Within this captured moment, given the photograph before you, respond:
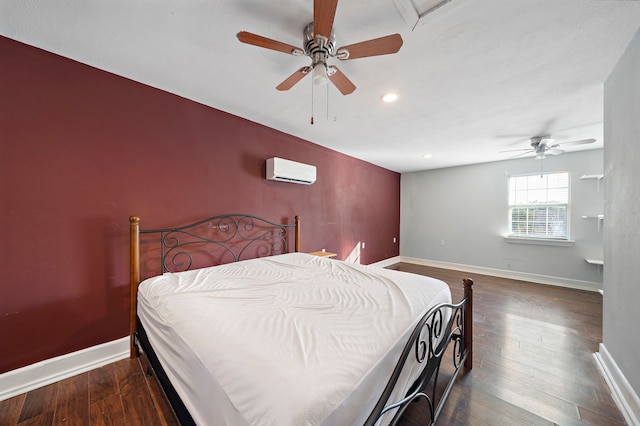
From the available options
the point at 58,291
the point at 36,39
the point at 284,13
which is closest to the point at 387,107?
the point at 284,13

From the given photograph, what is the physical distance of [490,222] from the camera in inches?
186

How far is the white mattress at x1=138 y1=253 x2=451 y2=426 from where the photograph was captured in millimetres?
728

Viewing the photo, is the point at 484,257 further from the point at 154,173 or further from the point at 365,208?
the point at 154,173

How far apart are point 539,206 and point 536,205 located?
1.8 inches

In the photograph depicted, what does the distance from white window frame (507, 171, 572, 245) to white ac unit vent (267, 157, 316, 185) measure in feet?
13.4

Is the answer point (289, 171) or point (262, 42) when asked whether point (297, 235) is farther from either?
point (262, 42)

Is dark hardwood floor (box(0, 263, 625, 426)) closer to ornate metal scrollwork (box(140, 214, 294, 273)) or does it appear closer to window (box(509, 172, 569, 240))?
ornate metal scrollwork (box(140, 214, 294, 273))

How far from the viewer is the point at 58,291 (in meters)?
1.71

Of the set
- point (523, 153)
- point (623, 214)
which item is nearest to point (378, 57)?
point (623, 214)

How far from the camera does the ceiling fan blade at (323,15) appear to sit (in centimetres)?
104

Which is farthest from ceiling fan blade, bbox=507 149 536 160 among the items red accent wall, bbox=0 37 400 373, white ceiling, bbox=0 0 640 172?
red accent wall, bbox=0 37 400 373

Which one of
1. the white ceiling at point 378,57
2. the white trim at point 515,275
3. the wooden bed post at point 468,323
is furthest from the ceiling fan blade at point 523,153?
the wooden bed post at point 468,323

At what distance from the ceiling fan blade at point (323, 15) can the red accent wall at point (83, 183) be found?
5.74ft

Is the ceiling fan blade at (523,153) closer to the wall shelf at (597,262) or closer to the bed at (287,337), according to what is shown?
the wall shelf at (597,262)
